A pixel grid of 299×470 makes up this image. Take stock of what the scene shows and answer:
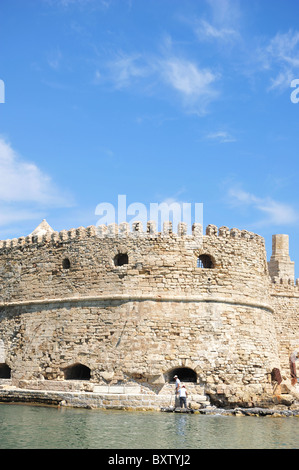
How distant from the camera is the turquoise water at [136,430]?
31.6 feet

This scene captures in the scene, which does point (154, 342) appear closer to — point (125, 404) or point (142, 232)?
point (125, 404)

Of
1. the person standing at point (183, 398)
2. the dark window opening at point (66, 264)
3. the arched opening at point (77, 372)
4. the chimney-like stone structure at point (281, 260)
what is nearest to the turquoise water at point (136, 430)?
the person standing at point (183, 398)

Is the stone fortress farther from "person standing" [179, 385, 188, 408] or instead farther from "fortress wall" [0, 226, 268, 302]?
"person standing" [179, 385, 188, 408]

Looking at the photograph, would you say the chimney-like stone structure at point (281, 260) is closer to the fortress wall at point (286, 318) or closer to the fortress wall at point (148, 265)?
the fortress wall at point (286, 318)

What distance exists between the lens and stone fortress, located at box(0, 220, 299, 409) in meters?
15.2

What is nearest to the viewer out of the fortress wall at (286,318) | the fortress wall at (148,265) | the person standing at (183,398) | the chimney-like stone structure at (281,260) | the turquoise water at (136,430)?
the turquoise water at (136,430)

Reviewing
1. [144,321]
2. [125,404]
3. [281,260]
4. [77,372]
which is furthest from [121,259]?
[281,260]

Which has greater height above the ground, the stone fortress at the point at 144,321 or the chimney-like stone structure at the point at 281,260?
the chimney-like stone structure at the point at 281,260

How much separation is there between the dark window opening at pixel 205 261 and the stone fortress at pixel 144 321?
0.11ft

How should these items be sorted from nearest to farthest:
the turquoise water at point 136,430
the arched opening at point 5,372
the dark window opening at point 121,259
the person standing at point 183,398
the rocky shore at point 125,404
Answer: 1. the turquoise water at point 136,430
2. the rocky shore at point 125,404
3. the person standing at point 183,398
4. the dark window opening at point 121,259
5. the arched opening at point 5,372

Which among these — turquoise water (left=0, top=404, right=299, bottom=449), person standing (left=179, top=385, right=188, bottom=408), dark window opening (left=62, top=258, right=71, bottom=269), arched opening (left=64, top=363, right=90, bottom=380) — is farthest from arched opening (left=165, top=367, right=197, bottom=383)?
dark window opening (left=62, top=258, right=71, bottom=269)
